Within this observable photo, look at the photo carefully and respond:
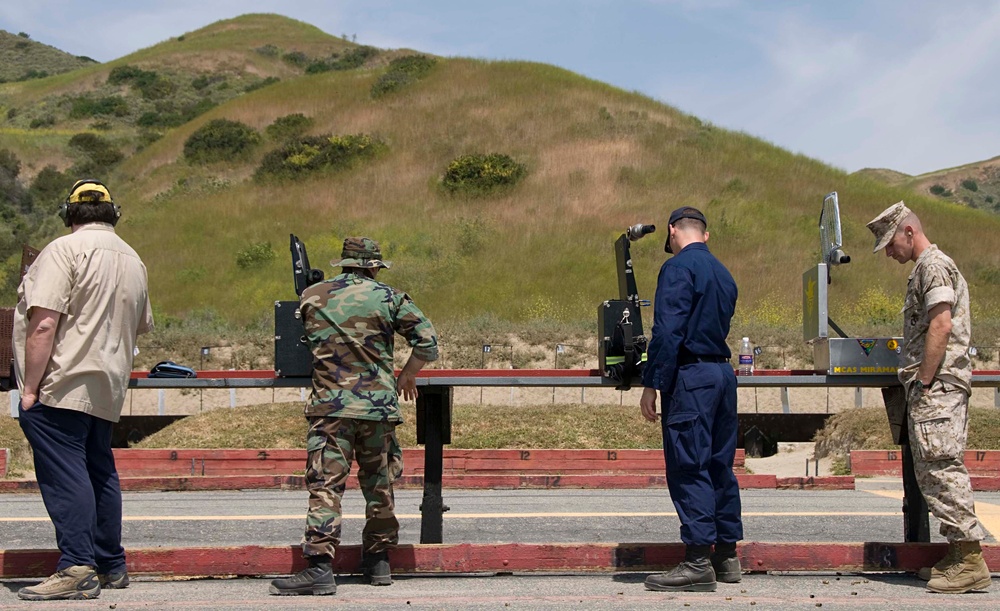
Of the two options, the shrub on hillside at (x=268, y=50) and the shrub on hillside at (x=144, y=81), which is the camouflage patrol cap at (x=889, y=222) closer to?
the shrub on hillside at (x=144, y=81)

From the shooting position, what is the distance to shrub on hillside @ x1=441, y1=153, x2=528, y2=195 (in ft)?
159

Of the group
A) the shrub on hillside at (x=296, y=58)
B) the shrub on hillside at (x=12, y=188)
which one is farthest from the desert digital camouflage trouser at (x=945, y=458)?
the shrub on hillside at (x=296, y=58)

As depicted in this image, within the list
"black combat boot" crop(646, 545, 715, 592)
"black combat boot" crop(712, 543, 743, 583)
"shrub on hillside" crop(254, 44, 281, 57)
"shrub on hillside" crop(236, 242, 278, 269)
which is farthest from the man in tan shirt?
→ "shrub on hillside" crop(254, 44, 281, 57)

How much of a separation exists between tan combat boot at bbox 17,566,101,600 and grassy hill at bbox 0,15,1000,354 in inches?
1037

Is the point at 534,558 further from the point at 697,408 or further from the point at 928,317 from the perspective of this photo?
the point at 928,317

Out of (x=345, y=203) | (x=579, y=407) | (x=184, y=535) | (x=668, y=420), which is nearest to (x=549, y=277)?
(x=345, y=203)

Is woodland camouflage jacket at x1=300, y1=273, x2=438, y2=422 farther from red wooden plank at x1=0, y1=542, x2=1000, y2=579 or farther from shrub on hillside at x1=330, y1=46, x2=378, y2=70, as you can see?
shrub on hillside at x1=330, y1=46, x2=378, y2=70

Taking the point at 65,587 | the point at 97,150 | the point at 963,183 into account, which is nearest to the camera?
the point at 65,587

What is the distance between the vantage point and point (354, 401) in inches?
235

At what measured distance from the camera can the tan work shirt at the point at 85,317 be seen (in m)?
5.69

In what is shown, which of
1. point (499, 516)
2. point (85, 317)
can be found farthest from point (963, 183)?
point (85, 317)

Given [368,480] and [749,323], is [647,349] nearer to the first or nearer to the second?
[368,480]

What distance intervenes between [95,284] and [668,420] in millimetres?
3076

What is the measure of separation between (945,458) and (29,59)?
13880 cm
